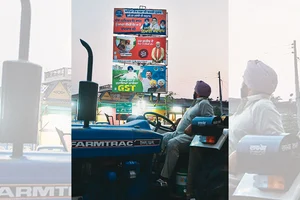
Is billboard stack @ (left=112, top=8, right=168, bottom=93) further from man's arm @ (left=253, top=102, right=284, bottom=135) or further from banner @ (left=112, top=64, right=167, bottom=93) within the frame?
man's arm @ (left=253, top=102, right=284, bottom=135)

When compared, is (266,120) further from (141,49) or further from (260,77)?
(141,49)

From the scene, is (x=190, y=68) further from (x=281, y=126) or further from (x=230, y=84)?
(x=281, y=126)

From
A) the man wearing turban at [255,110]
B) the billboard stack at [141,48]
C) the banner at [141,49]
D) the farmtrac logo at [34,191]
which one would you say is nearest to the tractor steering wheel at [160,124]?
the billboard stack at [141,48]

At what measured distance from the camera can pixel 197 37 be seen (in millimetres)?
1974

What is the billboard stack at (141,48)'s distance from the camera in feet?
6.71

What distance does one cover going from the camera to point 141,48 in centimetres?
308

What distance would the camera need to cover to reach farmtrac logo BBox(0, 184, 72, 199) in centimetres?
108

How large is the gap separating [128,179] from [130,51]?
4.36 ft

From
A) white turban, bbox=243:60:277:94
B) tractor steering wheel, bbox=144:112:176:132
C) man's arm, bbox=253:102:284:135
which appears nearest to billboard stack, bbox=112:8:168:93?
tractor steering wheel, bbox=144:112:176:132

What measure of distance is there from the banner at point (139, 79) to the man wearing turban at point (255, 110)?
1.01m

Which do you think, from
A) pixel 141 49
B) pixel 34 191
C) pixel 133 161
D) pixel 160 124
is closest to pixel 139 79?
pixel 141 49

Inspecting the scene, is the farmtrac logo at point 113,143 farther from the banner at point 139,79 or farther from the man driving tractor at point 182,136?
the banner at point 139,79

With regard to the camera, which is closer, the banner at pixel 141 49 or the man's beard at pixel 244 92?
the man's beard at pixel 244 92

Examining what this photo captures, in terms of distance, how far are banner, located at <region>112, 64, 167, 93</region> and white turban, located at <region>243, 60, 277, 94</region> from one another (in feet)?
3.26
